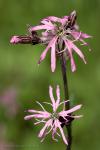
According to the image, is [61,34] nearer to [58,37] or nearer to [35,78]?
[58,37]

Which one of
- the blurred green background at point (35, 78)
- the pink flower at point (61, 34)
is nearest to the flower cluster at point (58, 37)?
the pink flower at point (61, 34)

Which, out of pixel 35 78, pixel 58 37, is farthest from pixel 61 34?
pixel 35 78

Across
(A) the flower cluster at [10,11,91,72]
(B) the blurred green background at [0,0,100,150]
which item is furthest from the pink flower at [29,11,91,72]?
(B) the blurred green background at [0,0,100,150]

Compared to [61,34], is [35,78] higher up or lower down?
higher up

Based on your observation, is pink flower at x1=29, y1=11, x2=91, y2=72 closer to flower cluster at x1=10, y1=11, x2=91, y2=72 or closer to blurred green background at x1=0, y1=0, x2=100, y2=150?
flower cluster at x1=10, y1=11, x2=91, y2=72

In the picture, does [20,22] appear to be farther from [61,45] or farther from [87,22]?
[61,45]

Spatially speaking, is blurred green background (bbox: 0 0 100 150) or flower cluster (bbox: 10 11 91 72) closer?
flower cluster (bbox: 10 11 91 72)

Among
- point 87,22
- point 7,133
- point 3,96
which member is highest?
point 87,22

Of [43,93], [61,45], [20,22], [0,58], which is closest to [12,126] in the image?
[43,93]
